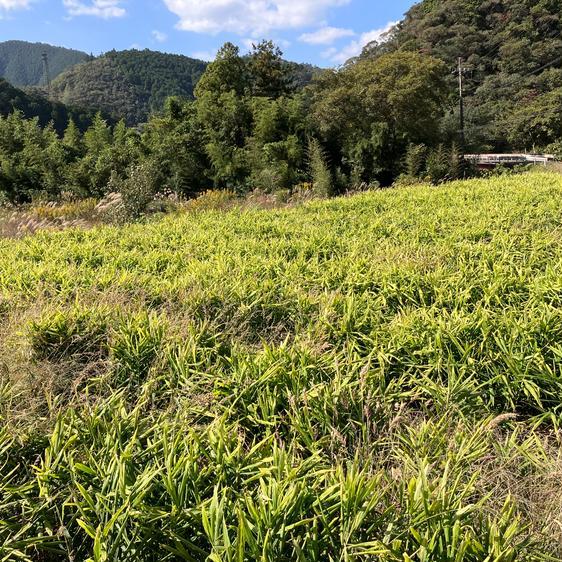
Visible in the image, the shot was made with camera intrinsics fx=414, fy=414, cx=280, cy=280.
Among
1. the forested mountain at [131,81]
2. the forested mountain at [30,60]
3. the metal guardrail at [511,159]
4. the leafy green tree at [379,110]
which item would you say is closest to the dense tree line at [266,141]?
the leafy green tree at [379,110]

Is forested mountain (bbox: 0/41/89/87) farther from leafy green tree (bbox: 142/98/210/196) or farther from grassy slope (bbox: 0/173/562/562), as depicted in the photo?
grassy slope (bbox: 0/173/562/562)

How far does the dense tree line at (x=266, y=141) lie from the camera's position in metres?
15.7

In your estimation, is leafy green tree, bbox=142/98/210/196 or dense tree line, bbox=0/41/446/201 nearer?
dense tree line, bbox=0/41/446/201

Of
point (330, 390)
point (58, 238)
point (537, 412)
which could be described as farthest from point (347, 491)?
point (58, 238)

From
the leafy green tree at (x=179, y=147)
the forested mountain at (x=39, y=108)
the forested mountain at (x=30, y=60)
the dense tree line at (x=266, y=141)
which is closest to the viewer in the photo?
the dense tree line at (x=266, y=141)

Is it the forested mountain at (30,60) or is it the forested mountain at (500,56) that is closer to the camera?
the forested mountain at (500,56)

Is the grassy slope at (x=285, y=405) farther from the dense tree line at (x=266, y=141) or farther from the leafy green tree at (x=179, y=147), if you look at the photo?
the leafy green tree at (x=179, y=147)

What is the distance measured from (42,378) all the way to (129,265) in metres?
1.72

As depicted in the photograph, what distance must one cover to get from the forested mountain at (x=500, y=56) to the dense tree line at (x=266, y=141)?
49.4 feet

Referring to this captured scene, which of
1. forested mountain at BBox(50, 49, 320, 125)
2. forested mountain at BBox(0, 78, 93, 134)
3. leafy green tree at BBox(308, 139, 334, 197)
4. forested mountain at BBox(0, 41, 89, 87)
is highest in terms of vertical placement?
forested mountain at BBox(0, 41, 89, 87)

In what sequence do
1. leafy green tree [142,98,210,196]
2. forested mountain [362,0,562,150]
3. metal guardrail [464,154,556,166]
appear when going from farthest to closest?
forested mountain [362,0,562,150] → metal guardrail [464,154,556,166] → leafy green tree [142,98,210,196]

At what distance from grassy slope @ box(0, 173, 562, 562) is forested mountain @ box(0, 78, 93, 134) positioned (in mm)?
42004

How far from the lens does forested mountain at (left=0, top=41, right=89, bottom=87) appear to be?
395ft

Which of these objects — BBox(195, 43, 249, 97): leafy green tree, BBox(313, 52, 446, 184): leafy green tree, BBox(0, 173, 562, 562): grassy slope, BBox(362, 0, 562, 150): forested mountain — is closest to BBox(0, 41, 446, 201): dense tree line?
BBox(313, 52, 446, 184): leafy green tree
